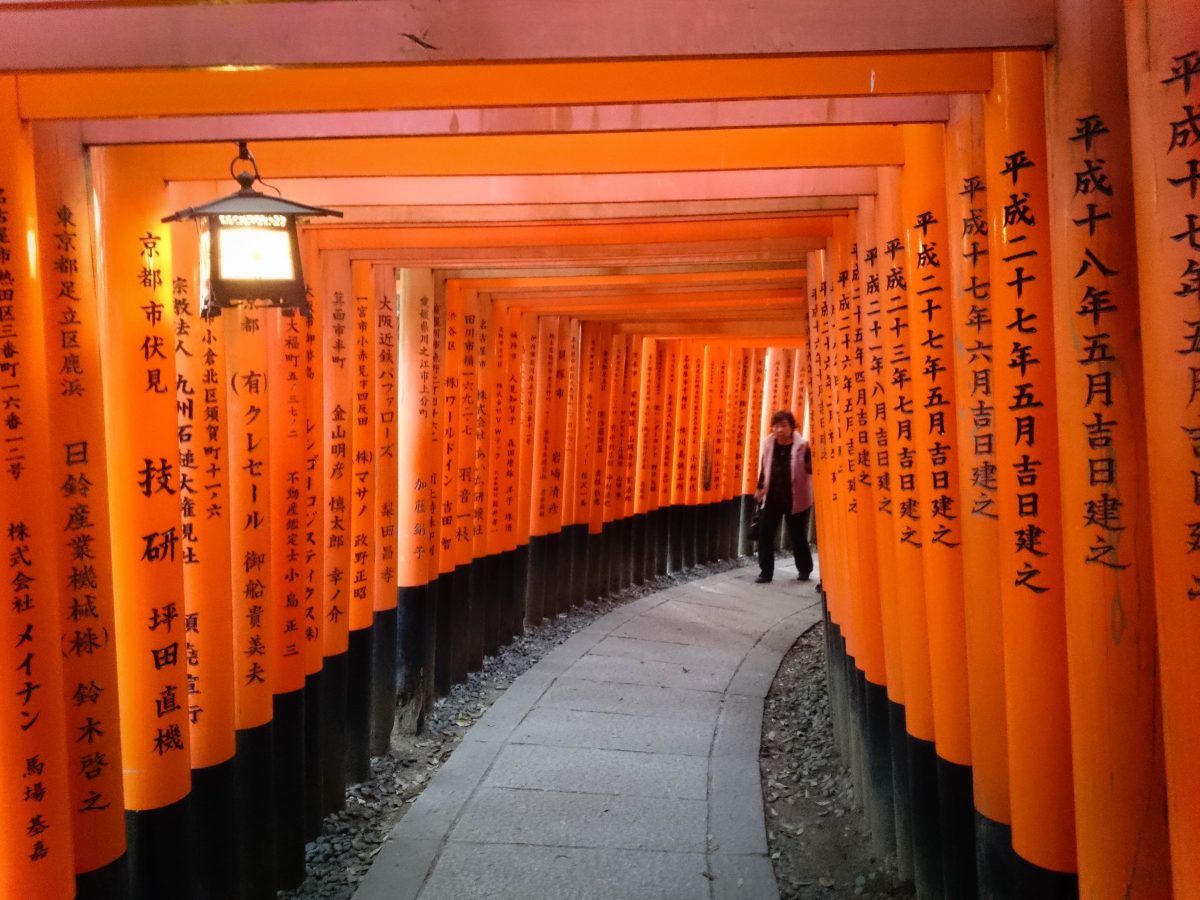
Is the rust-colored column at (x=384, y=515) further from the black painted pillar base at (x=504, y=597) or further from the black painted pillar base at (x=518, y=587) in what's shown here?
the black painted pillar base at (x=518, y=587)

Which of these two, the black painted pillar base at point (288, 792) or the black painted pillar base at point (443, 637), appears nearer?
the black painted pillar base at point (288, 792)

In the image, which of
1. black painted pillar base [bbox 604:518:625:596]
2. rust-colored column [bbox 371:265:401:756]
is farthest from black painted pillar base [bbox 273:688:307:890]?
black painted pillar base [bbox 604:518:625:596]

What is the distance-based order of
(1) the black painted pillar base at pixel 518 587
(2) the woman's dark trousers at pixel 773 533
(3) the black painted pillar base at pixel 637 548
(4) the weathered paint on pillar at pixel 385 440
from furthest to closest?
(3) the black painted pillar base at pixel 637 548
(2) the woman's dark trousers at pixel 773 533
(1) the black painted pillar base at pixel 518 587
(4) the weathered paint on pillar at pixel 385 440

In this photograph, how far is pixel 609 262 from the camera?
6473mm

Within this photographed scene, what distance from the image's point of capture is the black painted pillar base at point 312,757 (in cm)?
540

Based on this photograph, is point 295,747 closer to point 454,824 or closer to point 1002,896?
point 454,824

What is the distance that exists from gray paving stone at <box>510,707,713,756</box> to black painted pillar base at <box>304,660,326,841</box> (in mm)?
1758

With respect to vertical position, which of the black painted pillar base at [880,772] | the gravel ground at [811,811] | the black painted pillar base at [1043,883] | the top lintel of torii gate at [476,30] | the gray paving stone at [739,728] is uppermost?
the top lintel of torii gate at [476,30]

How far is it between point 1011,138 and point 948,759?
2307mm

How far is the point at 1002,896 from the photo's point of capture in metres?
3.14

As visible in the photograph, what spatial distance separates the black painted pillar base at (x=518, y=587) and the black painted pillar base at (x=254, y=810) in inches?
198

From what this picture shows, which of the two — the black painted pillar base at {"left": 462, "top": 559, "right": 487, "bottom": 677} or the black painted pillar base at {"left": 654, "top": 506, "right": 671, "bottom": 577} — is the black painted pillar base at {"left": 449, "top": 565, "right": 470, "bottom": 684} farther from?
the black painted pillar base at {"left": 654, "top": 506, "right": 671, "bottom": 577}

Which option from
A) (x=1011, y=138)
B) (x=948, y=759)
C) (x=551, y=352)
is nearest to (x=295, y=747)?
(x=948, y=759)

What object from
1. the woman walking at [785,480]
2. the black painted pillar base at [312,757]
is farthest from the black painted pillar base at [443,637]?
the woman walking at [785,480]
